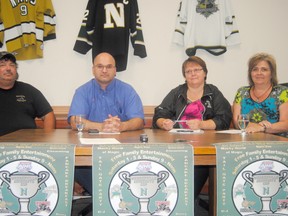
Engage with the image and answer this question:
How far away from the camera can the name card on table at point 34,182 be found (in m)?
1.29

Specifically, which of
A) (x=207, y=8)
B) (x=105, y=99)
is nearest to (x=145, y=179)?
(x=105, y=99)

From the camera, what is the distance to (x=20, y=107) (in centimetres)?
272

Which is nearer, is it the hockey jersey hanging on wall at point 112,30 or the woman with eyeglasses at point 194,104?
the woman with eyeglasses at point 194,104

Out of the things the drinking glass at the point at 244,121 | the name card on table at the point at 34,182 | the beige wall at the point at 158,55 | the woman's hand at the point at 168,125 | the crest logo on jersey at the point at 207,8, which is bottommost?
the name card on table at the point at 34,182

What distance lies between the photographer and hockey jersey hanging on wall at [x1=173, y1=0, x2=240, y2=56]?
3393 mm

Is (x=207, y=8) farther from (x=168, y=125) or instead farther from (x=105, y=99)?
(x=168, y=125)

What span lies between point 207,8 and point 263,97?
130 cm

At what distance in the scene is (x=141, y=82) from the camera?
3557 mm

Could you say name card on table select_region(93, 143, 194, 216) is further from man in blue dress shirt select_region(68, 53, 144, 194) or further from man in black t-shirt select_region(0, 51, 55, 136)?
man in black t-shirt select_region(0, 51, 55, 136)

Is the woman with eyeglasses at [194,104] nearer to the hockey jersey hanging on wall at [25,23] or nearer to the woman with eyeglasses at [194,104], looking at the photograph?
the woman with eyeglasses at [194,104]

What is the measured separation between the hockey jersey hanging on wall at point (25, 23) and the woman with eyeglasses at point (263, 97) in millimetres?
1988

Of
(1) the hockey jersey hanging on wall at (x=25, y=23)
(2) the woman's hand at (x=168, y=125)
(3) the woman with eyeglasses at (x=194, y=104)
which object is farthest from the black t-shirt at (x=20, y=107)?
(2) the woman's hand at (x=168, y=125)

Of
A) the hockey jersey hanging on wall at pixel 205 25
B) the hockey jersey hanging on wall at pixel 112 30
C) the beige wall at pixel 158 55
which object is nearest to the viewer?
the hockey jersey hanging on wall at pixel 112 30

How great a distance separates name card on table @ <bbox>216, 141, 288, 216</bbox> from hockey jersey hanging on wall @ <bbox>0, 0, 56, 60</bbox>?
254 cm
